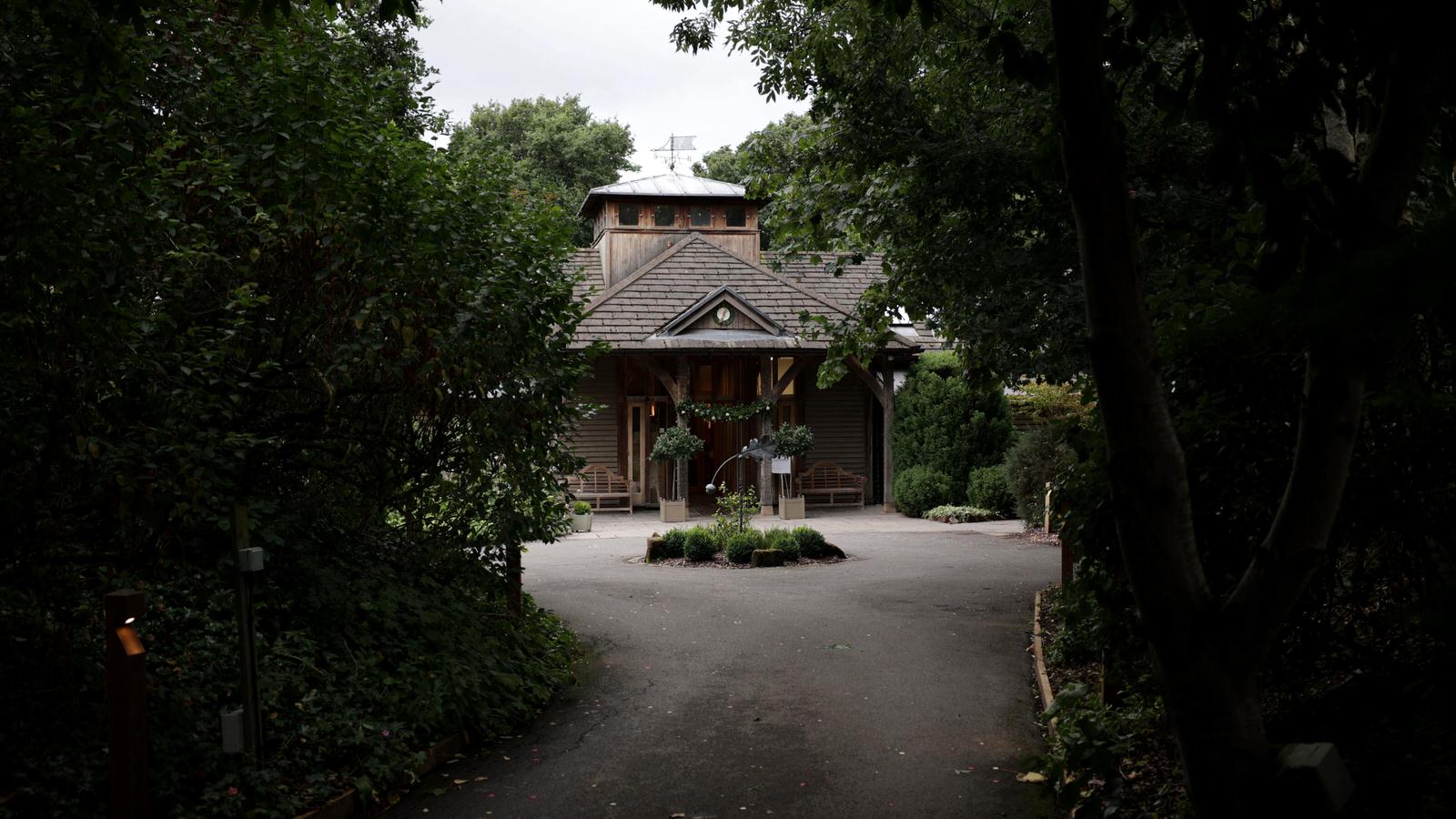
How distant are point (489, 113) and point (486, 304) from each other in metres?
40.5

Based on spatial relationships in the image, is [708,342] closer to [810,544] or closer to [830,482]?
[830,482]

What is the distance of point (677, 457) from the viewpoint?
76.5 ft

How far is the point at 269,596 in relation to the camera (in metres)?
7.64

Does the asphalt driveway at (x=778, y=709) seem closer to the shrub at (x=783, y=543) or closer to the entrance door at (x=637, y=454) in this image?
the shrub at (x=783, y=543)

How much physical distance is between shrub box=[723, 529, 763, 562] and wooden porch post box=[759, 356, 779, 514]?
701 cm

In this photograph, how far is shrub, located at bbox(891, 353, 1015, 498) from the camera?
24188mm

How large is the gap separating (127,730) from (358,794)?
5.80 ft

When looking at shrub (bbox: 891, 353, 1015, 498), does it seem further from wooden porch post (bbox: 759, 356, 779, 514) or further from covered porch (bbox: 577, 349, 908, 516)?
wooden porch post (bbox: 759, 356, 779, 514)

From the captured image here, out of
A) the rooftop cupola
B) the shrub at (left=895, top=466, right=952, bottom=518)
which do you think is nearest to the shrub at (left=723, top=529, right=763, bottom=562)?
the shrub at (left=895, top=466, right=952, bottom=518)

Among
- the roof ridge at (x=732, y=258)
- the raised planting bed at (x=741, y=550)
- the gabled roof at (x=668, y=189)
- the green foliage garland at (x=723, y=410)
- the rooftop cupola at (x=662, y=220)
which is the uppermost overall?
the gabled roof at (x=668, y=189)

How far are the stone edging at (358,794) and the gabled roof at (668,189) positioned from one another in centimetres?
2147

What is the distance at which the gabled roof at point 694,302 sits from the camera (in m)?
24.1

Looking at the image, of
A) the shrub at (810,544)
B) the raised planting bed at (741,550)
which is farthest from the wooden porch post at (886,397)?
the shrub at (810,544)

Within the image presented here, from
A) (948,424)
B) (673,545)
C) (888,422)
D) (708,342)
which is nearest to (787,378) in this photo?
(708,342)
